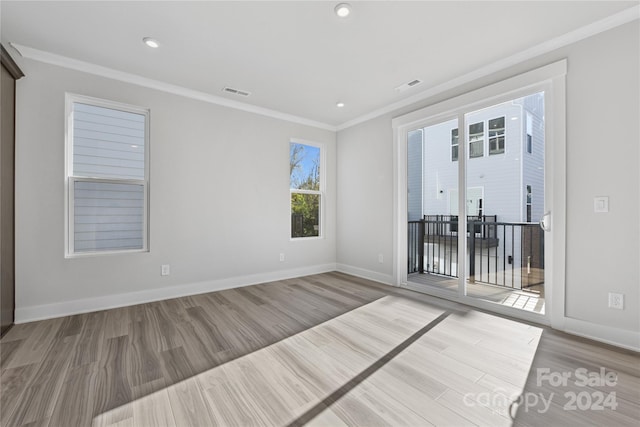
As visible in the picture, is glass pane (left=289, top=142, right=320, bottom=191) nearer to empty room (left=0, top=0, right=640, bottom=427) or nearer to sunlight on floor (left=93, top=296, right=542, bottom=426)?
empty room (left=0, top=0, right=640, bottom=427)

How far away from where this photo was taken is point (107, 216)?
312 centimetres

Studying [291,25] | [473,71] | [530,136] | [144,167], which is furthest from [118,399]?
[473,71]

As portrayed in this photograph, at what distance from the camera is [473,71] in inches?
119

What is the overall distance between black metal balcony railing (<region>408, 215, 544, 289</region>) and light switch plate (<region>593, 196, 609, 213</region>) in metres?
0.50

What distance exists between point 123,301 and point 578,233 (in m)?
4.70

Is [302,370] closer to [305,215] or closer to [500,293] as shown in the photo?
[500,293]

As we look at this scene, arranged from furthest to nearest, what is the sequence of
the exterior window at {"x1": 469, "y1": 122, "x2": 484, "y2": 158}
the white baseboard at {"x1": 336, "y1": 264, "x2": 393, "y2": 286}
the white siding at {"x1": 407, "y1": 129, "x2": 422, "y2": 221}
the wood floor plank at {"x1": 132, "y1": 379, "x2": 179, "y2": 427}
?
1. the white baseboard at {"x1": 336, "y1": 264, "x2": 393, "y2": 286}
2. the white siding at {"x1": 407, "y1": 129, "x2": 422, "y2": 221}
3. the exterior window at {"x1": 469, "y1": 122, "x2": 484, "y2": 158}
4. the wood floor plank at {"x1": 132, "y1": 379, "x2": 179, "y2": 427}

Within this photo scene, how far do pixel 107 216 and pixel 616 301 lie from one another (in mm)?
5022

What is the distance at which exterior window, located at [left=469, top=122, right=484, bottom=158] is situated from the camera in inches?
124

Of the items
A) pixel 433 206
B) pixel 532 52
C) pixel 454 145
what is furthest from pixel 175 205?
pixel 532 52

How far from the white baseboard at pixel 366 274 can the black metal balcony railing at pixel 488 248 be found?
0.60m

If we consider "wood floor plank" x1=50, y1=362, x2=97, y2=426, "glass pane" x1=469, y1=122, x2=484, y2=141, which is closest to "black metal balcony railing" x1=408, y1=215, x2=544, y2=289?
"glass pane" x1=469, y1=122, x2=484, y2=141

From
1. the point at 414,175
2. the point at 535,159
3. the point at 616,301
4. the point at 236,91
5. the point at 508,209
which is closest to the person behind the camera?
the point at 616,301

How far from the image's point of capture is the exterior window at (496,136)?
301 cm
